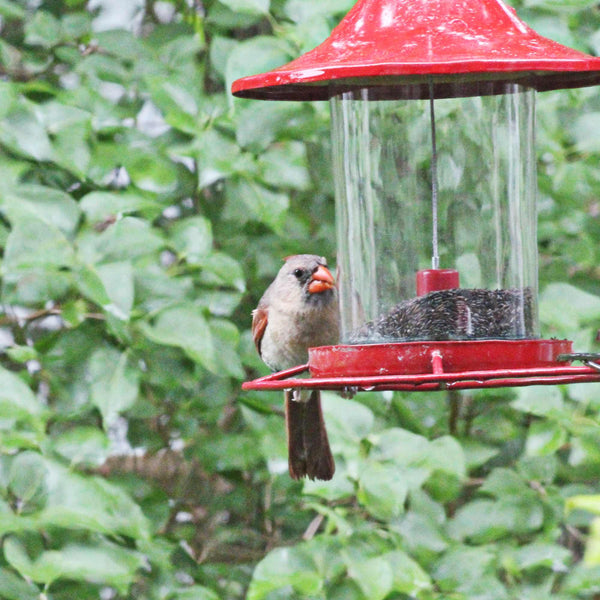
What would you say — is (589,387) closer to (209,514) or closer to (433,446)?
(433,446)

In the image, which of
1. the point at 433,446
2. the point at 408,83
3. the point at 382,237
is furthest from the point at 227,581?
the point at 408,83

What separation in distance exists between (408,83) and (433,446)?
971 mm

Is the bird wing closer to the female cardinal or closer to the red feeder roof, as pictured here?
the female cardinal

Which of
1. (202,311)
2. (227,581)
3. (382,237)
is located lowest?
(227,581)

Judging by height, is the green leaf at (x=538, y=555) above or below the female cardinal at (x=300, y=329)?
below

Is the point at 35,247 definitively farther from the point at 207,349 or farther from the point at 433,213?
the point at 433,213

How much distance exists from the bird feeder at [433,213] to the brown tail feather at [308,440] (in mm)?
650

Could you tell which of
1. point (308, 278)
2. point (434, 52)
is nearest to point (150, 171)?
point (308, 278)

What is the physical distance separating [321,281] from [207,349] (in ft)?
1.01

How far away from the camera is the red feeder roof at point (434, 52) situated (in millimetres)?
1556

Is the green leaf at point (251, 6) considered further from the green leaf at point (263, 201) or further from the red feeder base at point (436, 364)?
the red feeder base at point (436, 364)

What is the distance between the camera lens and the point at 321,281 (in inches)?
94.2

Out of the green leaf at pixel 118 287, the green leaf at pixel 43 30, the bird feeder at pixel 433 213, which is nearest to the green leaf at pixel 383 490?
the bird feeder at pixel 433 213

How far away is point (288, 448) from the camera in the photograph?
2.75 meters
